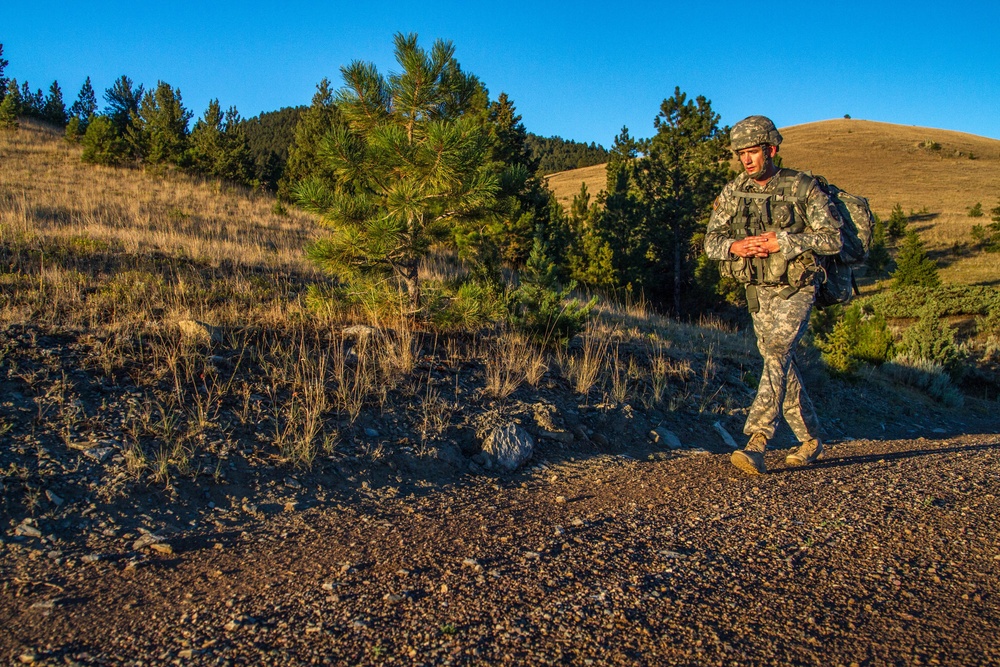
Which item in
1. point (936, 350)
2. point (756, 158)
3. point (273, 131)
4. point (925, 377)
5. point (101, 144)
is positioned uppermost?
point (273, 131)

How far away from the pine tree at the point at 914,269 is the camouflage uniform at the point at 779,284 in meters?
29.6

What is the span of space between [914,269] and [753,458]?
31.1 metres

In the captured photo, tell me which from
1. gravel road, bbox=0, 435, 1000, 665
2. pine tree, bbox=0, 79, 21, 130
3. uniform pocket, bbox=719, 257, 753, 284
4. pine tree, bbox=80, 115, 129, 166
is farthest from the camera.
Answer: pine tree, bbox=0, 79, 21, 130

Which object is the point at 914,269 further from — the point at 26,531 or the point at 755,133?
the point at 26,531

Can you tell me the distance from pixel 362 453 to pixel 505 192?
11.0 feet

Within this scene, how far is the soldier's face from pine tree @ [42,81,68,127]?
41313 mm

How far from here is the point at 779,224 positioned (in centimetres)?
397

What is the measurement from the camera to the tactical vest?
12.8 ft

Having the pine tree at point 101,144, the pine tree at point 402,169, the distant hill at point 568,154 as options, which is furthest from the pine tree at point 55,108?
the distant hill at point 568,154

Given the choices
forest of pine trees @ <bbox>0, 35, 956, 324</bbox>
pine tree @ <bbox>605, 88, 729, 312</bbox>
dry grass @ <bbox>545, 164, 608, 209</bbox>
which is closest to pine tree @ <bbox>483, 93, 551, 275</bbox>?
forest of pine trees @ <bbox>0, 35, 956, 324</bbox>

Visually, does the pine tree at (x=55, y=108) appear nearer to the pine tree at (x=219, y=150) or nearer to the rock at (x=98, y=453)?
the pine tree at (x=219, y=150)

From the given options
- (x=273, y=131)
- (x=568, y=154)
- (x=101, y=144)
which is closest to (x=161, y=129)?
(x=101, y=144)

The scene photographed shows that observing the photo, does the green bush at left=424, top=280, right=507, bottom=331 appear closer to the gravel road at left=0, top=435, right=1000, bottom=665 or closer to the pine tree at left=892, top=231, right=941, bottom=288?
the gravel road at left=0, top=435, right=1000, bottom=665

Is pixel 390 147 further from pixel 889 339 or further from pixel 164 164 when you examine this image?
pixel 164 164
